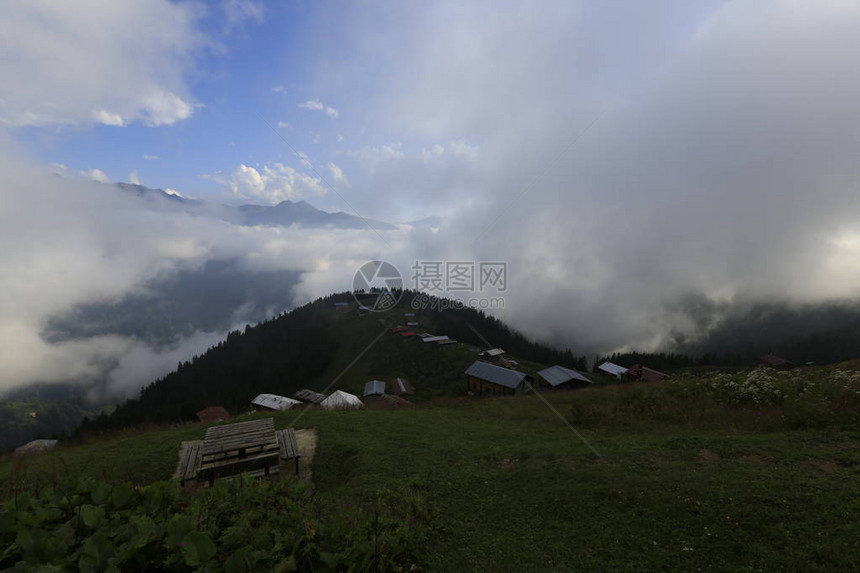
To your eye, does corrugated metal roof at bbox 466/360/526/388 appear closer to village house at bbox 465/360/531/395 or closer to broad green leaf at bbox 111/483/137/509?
village house at bbox 465/360/531/395

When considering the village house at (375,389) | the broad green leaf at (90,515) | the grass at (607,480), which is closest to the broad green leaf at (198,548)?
the broad green leaf at (90,515)

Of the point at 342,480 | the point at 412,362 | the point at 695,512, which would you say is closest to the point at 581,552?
the point at 695,512

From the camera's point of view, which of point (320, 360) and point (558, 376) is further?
point (320, 360)

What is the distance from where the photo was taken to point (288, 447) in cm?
1309

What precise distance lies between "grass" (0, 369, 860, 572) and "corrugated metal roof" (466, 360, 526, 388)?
41593 mm

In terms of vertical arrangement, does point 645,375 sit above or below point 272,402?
above

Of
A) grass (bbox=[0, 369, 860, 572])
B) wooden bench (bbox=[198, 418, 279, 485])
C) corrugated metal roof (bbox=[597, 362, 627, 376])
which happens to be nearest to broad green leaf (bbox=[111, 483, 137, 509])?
grass (bbox=[0, 369, 860, 572])

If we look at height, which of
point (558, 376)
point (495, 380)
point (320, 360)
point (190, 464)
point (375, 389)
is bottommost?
point (375, 389)

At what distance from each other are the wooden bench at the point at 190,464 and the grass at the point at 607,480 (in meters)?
0.85

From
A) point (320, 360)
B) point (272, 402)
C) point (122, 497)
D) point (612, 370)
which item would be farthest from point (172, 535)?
point (320, 360)

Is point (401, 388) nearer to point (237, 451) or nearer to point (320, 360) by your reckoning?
point (320, 360)

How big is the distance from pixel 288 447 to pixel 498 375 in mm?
51614

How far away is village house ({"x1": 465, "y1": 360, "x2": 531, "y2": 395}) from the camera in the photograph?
57875mm

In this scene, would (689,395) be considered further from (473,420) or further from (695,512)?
(695,512)
